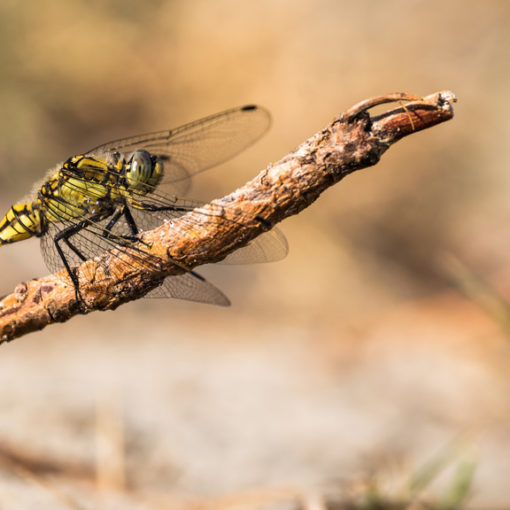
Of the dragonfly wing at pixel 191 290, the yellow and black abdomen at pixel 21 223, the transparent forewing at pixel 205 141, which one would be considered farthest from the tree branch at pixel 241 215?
the transparent forewing at pixel 205 141

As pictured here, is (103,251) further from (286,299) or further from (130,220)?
(286,299)

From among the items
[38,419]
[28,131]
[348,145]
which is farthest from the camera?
[28,131]

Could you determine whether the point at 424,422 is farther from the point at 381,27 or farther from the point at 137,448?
the point at 381,27

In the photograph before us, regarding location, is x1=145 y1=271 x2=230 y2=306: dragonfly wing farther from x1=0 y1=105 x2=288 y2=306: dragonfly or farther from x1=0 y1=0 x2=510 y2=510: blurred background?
x1=0 y1=0 x2=510 y2=510: blurred background

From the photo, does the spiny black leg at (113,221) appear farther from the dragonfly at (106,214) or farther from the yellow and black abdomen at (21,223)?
the yellow and black abdomen at (21,223)

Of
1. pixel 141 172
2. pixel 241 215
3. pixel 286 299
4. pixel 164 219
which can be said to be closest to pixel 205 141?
pixel 141 172

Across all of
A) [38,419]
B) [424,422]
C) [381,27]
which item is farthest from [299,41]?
[38,419]
